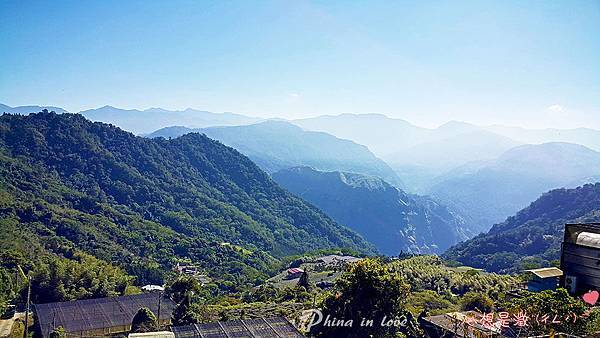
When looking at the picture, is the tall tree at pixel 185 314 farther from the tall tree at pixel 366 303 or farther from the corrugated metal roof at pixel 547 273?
the corrugated metal roof at pixel 547 273

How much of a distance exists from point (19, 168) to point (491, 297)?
55660 mm

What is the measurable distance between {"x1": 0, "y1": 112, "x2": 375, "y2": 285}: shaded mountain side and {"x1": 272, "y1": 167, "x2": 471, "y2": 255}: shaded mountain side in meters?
57.7

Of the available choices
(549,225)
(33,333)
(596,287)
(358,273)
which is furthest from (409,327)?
(549,225)

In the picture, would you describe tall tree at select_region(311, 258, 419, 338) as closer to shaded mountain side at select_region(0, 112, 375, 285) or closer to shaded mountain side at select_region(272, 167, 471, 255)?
shaded mountain side at select_region(0, 112, 375, 285)

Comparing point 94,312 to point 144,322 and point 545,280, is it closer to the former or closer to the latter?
point 144,322

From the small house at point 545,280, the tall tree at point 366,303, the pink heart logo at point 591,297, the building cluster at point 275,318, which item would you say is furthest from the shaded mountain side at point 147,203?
the pink heart logo at point 591,297

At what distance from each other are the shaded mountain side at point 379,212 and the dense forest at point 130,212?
5819 centimetres

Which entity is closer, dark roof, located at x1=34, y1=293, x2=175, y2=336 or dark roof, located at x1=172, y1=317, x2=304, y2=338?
dark roof, located at x1=172, y1=317, x2=304, y2=338

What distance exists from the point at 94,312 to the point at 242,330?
1039cm

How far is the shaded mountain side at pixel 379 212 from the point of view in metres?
151

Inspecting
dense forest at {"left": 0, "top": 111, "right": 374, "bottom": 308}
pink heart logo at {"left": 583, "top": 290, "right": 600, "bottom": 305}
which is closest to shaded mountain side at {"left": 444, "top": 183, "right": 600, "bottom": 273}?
dense forest at {"left": 0, "top": 111, "right": 374, "bottom": 308}

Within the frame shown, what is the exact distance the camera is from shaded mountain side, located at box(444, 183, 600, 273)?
6159 cm

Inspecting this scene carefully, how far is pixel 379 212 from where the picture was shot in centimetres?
15688

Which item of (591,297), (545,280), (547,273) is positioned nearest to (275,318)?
(545,280)
